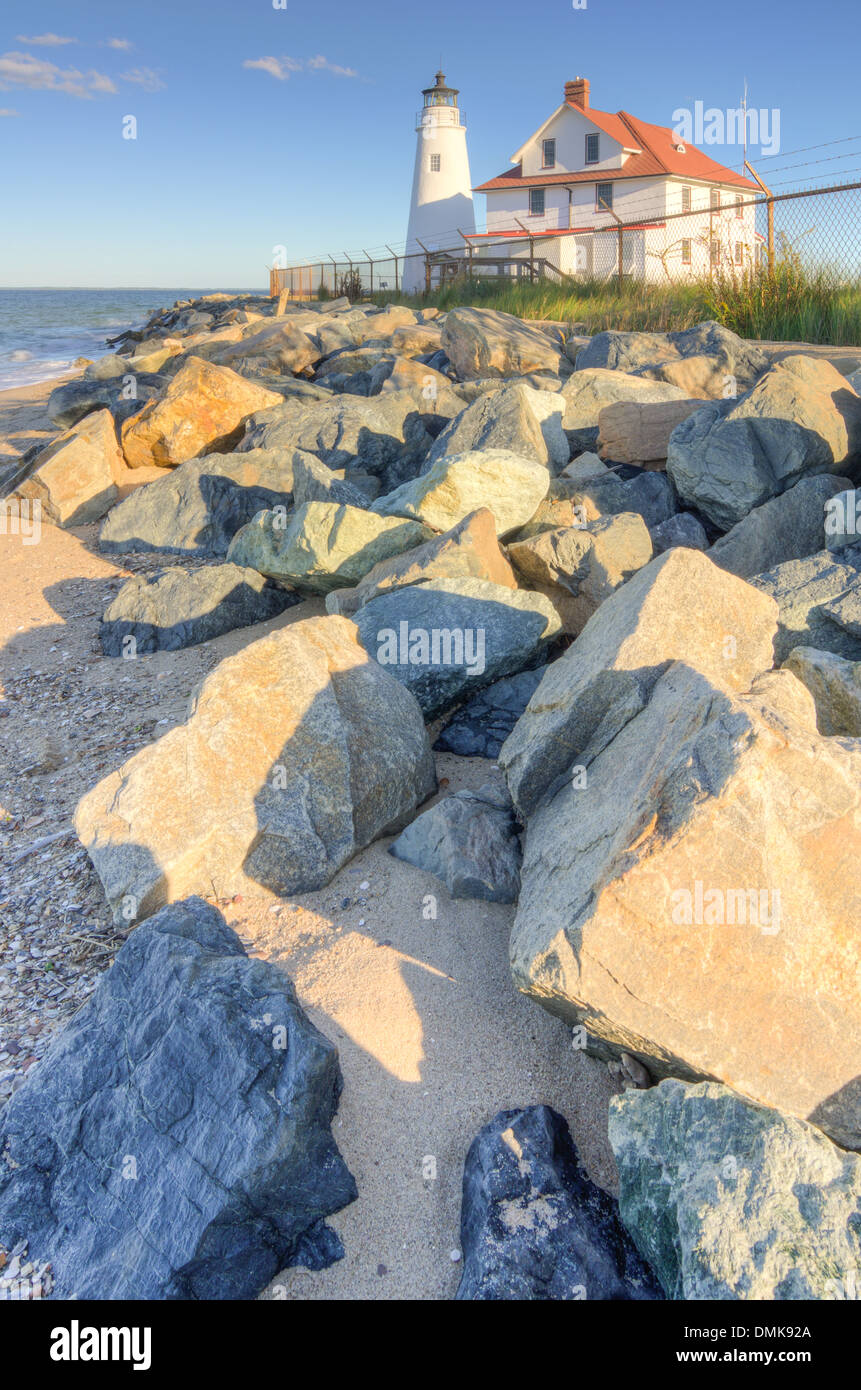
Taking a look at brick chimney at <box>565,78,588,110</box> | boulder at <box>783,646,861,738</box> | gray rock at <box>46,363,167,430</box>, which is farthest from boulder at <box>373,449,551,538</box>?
brick chimney at <box>565,78,588,110</box>

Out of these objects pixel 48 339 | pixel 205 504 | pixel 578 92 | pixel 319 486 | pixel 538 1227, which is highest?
pixel 578 92

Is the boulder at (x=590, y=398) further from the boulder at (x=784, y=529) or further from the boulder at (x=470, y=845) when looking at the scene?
the boulder at (x=470, y=845)

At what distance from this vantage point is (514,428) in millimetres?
7195

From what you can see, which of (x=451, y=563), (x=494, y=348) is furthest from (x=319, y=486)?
(x=494, y=348)

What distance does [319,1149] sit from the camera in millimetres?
2711

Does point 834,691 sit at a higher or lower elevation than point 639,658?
lower

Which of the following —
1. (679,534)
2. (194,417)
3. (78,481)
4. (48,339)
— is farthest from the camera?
(48,339)

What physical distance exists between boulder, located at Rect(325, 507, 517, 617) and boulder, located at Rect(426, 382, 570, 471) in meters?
1.48

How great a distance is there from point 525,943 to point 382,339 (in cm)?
1356

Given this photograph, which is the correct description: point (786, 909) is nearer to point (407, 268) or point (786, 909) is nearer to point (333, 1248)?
point (333, 1248)

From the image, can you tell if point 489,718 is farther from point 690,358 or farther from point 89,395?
point 89,395

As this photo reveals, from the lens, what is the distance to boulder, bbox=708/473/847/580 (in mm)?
5645

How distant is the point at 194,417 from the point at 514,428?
14.4ft

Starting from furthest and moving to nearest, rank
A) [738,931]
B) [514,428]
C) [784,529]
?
1. [514,428]
2. [784,529]
3. [738,931]
